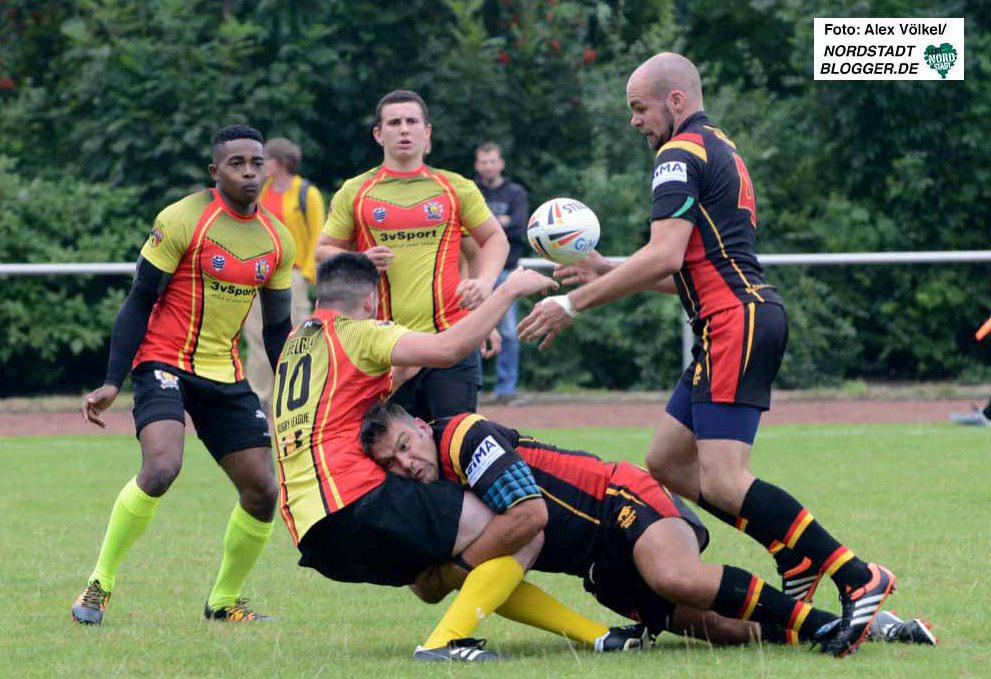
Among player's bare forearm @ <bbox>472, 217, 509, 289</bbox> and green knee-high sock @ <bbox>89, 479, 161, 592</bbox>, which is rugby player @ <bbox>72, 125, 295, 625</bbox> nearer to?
green knee-high sock @ <bbox>89, 479, 161, 592</bbox>

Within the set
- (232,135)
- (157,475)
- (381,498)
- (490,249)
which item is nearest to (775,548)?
(381,498)

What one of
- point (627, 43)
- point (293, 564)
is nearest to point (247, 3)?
point (627, 43)

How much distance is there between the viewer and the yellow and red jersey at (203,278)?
746cm

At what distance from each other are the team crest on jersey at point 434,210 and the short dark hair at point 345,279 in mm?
2307

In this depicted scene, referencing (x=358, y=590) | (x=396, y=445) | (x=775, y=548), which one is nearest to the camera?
(x=396, y=445)

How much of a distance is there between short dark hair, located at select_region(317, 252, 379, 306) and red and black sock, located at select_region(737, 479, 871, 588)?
1.65 m

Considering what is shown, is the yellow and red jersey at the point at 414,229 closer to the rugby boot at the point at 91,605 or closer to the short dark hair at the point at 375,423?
the rugby boot at the point at 91,605

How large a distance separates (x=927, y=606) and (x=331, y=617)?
2498 millimetres

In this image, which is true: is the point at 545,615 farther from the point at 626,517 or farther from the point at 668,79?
the point at 668,79

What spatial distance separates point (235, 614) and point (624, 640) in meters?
1.84

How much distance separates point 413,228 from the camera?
890 cm

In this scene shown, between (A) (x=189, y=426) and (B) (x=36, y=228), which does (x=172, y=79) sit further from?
(A) (x=189, y=426)

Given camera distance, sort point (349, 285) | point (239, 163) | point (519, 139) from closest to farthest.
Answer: point (349, 285), point (239, 163), point (519, 139)

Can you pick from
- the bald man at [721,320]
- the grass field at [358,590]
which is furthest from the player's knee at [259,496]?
the bald man at [721,320]
